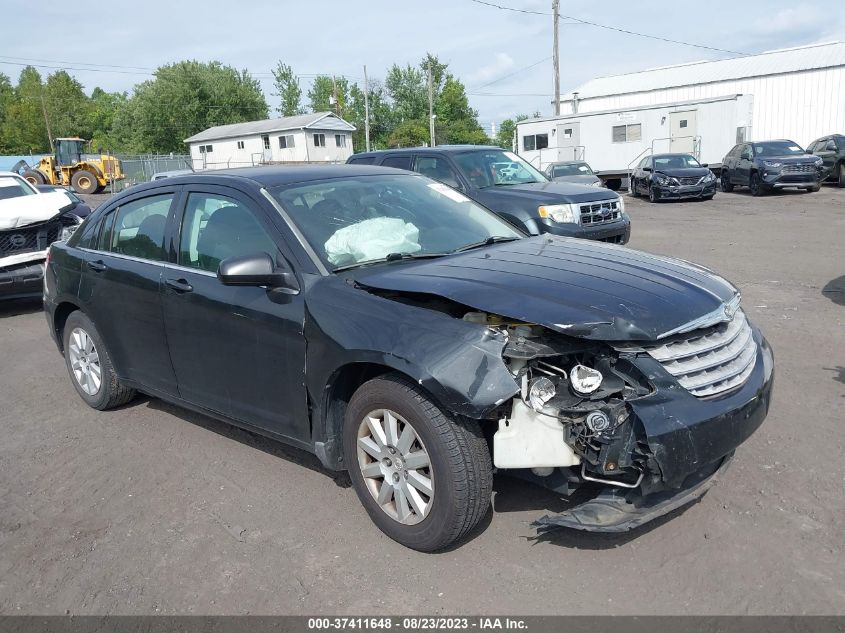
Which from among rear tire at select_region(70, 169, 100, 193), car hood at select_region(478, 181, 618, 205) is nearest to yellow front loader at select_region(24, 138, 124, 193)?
rear tire at select_region(70, 169, 100, 193)

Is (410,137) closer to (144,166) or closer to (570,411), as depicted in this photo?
(144,166)

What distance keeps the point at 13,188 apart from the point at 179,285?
8.66 m

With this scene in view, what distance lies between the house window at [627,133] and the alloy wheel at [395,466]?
27.5 metres

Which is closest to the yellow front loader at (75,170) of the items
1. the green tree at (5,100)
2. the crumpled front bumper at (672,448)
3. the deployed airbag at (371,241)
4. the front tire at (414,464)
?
the deployed airbag at (371,241)

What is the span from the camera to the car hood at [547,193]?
31.7ft

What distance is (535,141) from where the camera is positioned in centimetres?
3241

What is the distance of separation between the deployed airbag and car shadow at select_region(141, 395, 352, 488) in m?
1.26

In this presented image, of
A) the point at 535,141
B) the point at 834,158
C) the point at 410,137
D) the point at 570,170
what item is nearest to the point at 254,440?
the point at 570,170

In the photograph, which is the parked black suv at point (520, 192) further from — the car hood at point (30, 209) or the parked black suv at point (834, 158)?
the parked black suv at point (834, 158)

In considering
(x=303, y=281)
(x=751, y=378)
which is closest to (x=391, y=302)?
(x=303, y=281)

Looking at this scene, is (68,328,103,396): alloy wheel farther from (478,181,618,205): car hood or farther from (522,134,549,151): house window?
(522,134,549,151): house window

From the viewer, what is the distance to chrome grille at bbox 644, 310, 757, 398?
3.11 meters

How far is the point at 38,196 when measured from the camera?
10.2 m

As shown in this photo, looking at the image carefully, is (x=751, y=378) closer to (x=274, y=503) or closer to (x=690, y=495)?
(x=690, y=495)
